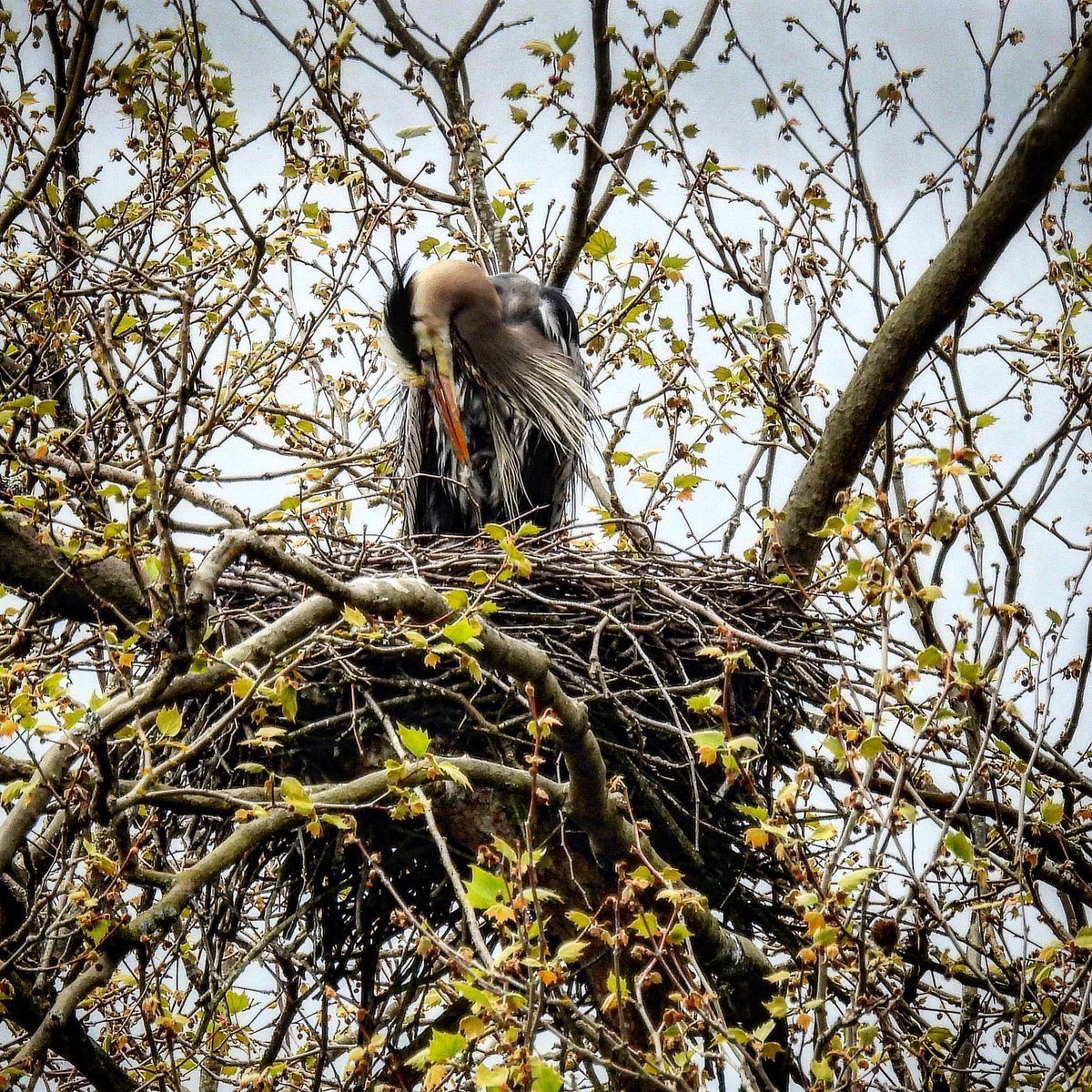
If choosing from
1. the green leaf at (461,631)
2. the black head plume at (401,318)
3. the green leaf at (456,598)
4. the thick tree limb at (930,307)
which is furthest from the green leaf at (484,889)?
the black head plume at (401,318)

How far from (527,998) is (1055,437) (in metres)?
2.52

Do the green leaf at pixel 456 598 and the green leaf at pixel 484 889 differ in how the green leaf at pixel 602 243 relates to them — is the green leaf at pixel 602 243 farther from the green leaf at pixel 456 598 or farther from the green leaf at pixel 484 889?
the green leaf at pixel 484 889

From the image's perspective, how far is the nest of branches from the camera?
3518 mm

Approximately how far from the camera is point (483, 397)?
549 centimetres

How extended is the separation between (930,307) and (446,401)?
2.27 m

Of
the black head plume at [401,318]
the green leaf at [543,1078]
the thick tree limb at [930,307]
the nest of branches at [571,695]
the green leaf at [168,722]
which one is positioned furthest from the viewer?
the black head plume at [401,318]

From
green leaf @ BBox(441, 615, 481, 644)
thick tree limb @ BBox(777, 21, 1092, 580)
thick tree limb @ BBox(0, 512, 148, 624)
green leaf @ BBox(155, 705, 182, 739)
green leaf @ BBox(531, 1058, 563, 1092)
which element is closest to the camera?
green leaf @ BBox(531, 1058, 563, 1092)

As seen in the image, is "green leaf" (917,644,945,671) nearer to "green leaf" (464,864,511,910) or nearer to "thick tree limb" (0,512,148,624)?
"green leaf" (464,864,511,910)

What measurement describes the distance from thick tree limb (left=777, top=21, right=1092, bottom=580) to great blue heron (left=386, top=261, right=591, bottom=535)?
179cm

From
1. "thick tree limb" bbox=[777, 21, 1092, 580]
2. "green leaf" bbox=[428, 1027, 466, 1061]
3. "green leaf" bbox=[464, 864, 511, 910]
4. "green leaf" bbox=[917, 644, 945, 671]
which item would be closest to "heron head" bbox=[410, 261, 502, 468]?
"thick tree limb" bbox=[777, 21, 1092, 580]

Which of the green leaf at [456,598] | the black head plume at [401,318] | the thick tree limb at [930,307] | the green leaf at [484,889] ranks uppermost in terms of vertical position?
the black head plume at [401,318]

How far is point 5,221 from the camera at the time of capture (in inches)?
148

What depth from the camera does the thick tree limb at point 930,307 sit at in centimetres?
319

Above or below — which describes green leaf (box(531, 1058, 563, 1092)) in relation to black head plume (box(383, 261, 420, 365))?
below
